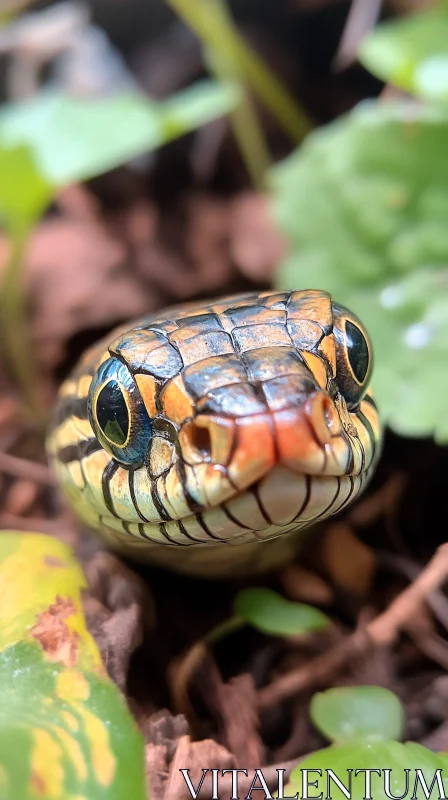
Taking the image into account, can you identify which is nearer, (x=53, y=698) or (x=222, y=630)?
(x=53, y=698)

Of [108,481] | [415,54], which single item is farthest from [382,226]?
→ [108,481]

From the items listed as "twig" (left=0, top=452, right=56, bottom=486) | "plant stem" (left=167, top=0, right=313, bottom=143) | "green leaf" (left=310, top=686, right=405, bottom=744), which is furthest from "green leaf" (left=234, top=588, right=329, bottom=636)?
"plant stem" (left=167, top=0, right=313, bottom=143)

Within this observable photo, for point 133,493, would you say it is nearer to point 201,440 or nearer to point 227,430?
point 201,440

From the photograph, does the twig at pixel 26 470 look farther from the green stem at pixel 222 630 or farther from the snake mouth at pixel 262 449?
the snake mouth at pixel 262 449

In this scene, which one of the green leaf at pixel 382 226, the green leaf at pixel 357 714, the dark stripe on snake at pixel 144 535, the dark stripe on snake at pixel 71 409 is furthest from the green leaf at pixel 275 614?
the green leaf at pixel 382 226

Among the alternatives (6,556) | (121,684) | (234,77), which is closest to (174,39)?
(234,77)

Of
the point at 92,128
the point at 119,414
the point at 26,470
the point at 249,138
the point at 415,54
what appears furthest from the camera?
the point at 249,138

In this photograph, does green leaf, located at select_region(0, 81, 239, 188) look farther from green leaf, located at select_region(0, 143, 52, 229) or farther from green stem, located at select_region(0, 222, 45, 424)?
green stem, located at select_region(0, 222, 45, 424)
